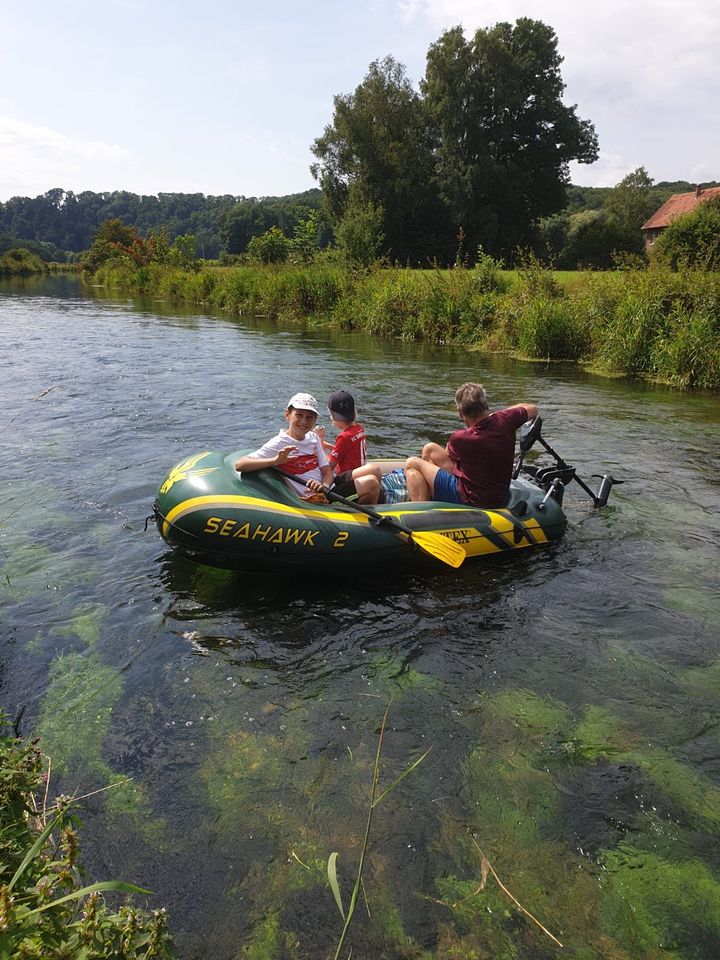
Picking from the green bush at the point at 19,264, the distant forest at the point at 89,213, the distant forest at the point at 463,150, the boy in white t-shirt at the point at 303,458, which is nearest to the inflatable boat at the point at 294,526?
the boy in white t-shirt at the point at 303,458

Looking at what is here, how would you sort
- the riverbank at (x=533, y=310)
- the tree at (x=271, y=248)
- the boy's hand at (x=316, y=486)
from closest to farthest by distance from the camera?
the boy's hand at (x=316, y=486), the riverbank at (x=533, y=310), the tree at (x=271, y=248)

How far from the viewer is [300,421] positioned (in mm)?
4727

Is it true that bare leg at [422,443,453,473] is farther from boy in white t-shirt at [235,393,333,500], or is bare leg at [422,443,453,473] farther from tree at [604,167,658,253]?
tree at [604,167,658,253]

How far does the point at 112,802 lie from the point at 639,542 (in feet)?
14.9

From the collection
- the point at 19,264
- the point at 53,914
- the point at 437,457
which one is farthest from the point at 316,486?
the point at 19,264

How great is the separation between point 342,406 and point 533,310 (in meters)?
10.8

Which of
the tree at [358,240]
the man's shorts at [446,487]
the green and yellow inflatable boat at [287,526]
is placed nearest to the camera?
the green and yellow inflatable boat at [287,526]

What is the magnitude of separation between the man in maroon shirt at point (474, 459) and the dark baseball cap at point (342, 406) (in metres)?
0.67

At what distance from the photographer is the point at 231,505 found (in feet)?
14.9

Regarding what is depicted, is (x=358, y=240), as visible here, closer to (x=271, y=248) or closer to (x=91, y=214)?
(x=271, y=248)

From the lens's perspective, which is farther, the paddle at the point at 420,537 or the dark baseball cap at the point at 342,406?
the dark baseball cap at the point at 342,406

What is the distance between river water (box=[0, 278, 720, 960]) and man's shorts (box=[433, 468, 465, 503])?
53cm

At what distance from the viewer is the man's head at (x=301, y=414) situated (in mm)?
4668

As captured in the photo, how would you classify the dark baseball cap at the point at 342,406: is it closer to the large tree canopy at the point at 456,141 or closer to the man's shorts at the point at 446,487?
the man's shorts at the point at 446,487
